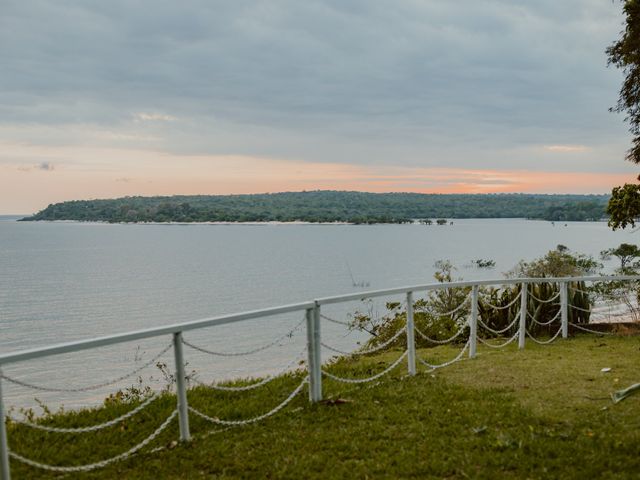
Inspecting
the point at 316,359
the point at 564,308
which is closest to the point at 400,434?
the point at 316,359

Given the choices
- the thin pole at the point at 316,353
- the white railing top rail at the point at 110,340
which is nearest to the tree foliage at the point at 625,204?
the thin pole at the point at 316,353

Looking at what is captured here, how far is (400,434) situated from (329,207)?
175011 millimetres

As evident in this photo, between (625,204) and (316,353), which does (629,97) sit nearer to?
(625,204)

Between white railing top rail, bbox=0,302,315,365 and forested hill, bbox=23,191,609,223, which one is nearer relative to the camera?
white railing top rail, bbox=0,302,315,365

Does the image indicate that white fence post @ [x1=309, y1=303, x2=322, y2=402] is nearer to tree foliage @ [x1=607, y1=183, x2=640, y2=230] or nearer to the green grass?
the green grass

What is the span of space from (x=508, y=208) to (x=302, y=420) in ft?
455

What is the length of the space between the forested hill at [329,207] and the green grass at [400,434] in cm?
13007

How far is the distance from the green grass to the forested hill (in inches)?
5121

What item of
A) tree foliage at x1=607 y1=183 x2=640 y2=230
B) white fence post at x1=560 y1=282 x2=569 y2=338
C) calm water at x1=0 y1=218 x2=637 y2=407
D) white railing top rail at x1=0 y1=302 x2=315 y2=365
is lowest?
calm water at x1=0 y1=218 x2=637 y2=407

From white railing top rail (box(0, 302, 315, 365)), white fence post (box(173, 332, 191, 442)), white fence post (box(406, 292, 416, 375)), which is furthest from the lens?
white fence post (box(406, 292, 416, 375))

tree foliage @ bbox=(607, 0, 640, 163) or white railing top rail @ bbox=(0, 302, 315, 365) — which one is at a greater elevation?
tree foliage @ bbox=(607, 0, 640, 163)

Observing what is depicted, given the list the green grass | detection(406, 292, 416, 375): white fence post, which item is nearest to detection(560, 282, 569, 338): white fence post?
the green grass

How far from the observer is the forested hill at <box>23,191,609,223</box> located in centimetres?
14357

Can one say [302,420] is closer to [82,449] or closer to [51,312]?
[82,449]
